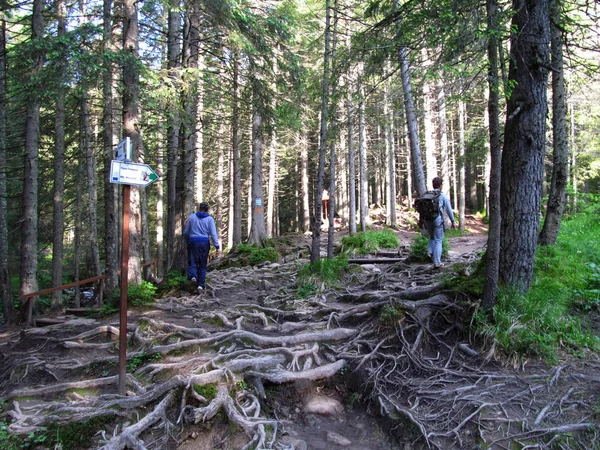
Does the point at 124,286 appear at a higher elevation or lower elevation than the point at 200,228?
lower

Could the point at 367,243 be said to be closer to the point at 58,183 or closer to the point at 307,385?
the point at 307,385

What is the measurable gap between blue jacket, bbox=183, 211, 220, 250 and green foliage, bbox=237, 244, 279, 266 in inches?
200

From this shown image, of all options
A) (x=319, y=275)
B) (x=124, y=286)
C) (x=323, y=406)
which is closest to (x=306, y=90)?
(x=319, y=275)

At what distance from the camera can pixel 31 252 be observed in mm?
10117

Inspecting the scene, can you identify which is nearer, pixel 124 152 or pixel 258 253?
pixel 124 152

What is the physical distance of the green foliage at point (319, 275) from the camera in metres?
7.95

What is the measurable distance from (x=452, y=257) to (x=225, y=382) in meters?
7.26

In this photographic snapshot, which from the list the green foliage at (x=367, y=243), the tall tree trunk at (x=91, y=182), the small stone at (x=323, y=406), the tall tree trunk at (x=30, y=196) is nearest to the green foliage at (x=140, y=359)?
the small stone at (x=323, y=406)

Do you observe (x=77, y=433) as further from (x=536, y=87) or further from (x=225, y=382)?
(x=536, y=87)

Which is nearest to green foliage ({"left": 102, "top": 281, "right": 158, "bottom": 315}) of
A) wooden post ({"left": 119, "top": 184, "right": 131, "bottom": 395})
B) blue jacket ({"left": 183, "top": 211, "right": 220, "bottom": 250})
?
blue jacket ({"left": 183, "top": 211, "right": 220, "bottom": 250})

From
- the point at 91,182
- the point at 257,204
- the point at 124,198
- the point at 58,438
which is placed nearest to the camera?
the point at 58,438

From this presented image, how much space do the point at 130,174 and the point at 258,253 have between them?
9.69 metres

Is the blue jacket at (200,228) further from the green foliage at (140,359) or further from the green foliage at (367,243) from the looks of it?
the green foliage at (367,243)

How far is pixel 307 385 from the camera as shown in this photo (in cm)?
439
